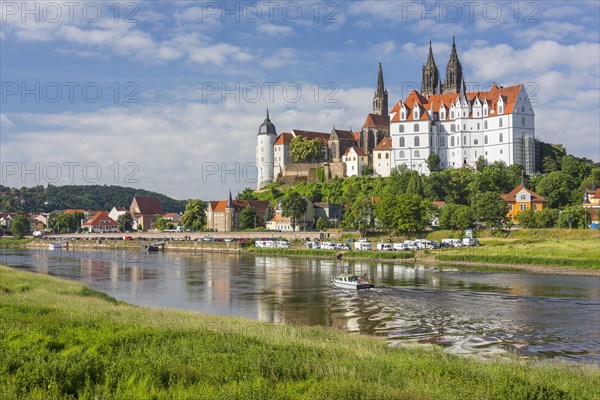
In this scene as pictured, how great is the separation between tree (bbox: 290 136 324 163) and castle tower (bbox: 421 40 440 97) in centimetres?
2731

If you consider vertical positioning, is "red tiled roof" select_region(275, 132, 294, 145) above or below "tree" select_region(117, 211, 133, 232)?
above

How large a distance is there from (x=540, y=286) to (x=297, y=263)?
31.2 metres

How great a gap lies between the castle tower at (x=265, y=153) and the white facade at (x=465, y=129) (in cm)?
3587

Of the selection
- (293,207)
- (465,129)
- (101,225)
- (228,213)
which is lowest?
(101,225)

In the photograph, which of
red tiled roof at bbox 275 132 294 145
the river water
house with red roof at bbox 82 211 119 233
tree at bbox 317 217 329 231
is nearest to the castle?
red tiled roof at bbox 275 132 294 145

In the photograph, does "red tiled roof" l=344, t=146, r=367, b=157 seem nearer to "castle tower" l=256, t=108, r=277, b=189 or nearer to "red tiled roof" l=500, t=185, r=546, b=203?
"castle tower" l=256, t=108, r=277, b=189

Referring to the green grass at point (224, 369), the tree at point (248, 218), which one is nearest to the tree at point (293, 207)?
the tree at point (248, 218)

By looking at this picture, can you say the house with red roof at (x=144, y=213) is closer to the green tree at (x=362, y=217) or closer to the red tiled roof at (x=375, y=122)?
the red tiled roof at (x=375, y=122)

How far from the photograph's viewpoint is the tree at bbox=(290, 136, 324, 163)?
131250 mm

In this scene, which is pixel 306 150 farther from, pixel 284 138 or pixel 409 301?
pixel 409 301

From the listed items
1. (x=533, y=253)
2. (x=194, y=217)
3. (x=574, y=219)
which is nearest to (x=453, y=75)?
(x=194, y=217)

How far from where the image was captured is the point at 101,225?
16012cm

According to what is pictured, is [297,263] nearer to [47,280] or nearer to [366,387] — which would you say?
[47,280]

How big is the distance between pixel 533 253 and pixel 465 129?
50782 millimetres
